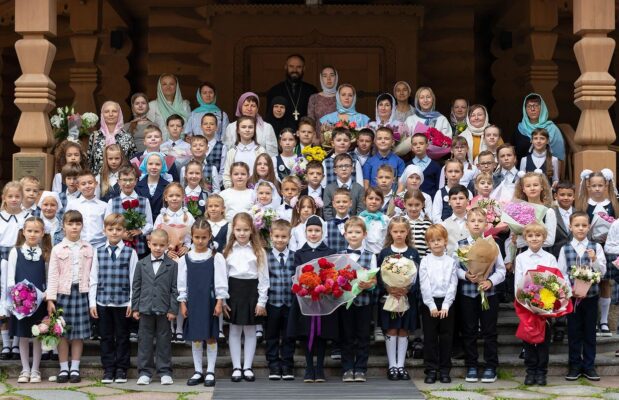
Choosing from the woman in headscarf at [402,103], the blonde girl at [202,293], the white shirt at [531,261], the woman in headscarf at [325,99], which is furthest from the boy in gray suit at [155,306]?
the woman in headscarf at [402,103]

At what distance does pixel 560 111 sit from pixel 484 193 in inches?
239

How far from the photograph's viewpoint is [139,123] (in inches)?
470

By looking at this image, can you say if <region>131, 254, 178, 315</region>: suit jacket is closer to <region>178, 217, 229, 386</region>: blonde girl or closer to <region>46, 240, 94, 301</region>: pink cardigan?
<region>178, 217, 229, 386</region>: blonde girl

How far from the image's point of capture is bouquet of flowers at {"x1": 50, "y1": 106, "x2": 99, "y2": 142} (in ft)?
37.0

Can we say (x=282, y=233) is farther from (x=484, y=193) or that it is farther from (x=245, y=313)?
(x=484, y=193)

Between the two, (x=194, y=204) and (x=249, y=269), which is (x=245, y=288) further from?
(x=194, y=204)

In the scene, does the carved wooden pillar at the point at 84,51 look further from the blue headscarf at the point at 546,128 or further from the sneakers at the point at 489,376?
the sneakers at the point at 489,376

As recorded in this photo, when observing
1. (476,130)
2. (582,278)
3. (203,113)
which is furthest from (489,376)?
(203,113)

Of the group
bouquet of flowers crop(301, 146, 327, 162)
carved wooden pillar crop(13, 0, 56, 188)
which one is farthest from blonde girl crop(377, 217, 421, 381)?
carved wooden pillar crop(13, 0, 56, 188)

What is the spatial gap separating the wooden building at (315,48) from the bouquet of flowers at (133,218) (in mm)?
5355

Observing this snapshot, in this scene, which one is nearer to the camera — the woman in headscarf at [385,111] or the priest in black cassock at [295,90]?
the woman in headscarf at [385,111]

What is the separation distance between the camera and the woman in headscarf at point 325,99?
12.2 m

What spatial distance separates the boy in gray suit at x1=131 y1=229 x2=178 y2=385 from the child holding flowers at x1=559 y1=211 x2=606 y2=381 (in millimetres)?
3288

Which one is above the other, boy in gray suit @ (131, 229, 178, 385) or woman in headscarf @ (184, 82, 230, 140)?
woman in headscarf @ (184, 82, 230, 140)
